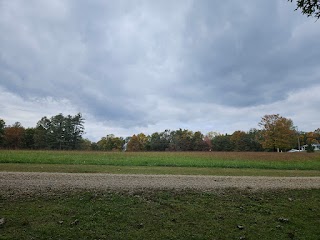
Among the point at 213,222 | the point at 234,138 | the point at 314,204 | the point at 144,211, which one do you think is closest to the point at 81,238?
the point at 144,211

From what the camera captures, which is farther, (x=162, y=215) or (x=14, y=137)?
(x=14, y=137)

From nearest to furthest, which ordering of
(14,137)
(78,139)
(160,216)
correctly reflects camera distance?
(160,216) → (14,137) → (78,139)

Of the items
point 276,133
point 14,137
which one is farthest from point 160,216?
point 14,137

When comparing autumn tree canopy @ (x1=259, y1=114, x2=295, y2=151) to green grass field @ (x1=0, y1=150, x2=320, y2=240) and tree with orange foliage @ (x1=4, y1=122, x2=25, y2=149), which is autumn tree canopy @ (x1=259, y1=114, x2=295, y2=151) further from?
tree with orange foliage @ (x1=4, y1=122, x2=25, y2=149)

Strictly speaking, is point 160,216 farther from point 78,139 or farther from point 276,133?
point 78,139

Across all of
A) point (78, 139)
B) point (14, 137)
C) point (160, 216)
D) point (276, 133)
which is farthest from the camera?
point (78, 139)

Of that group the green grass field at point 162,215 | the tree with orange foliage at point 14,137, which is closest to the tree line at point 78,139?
the tree with orange foliage at point 14,137

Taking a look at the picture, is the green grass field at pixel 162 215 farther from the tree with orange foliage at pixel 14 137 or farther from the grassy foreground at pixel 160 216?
the tree with orange foliage at pixel 14 137

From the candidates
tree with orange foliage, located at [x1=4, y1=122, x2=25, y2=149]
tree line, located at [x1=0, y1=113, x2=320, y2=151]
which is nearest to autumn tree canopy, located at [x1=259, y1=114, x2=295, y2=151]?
tree line, located at [x1=0, y1=113, x2=320, y2=151]

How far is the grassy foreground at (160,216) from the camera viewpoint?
262 inches

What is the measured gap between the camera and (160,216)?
759 cm

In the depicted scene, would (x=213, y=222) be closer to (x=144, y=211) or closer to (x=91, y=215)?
(x=144, y=211)

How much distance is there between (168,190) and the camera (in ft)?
32.4

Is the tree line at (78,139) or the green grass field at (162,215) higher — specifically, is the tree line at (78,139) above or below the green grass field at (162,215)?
above
